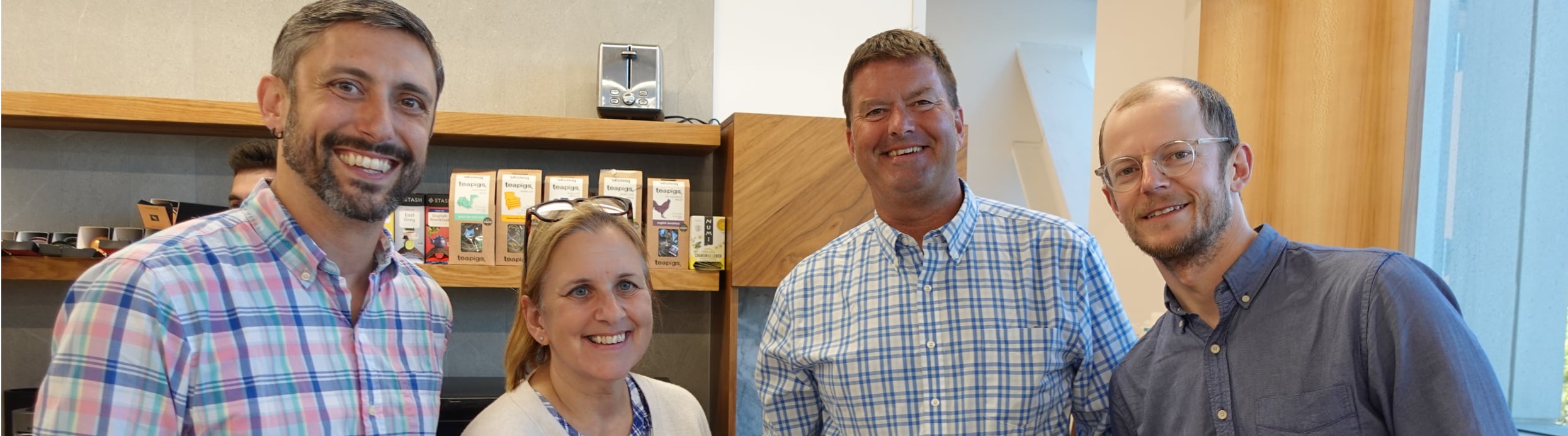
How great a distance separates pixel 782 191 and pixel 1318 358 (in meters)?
1.85

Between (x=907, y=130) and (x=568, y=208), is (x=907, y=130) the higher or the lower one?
the higher one

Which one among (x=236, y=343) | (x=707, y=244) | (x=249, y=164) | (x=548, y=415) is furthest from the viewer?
(x=707, y=244)

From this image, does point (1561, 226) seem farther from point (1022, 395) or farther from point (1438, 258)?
point (1022, 395)

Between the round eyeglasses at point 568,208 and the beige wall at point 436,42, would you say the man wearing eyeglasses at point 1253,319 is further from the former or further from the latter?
the beige wall at point 436,42

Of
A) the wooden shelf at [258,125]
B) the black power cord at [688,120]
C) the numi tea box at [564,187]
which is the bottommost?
the numi tea box at [564,187]

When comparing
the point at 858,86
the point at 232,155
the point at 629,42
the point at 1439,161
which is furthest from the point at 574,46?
the point at 1439,161

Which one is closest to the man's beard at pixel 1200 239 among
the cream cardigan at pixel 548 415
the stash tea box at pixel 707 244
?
the cream cardigan at pixel 548 415

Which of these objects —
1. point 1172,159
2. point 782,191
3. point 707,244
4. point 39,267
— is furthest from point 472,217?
point 1172,159

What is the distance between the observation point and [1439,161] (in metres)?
2.34

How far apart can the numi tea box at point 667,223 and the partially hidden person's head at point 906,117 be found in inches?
52.5

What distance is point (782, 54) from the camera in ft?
11.6

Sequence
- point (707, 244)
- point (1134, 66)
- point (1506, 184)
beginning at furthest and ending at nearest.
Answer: point (1134, 66) → point (707, 244) → point (1506, 184)

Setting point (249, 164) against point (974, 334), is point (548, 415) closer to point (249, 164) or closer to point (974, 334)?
point (974, 334)

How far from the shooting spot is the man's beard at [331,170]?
129cm
